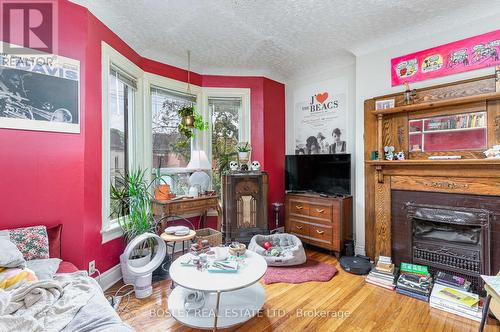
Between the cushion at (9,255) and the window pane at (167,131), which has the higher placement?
the window pane at (167,131)

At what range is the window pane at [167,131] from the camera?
10.6 ft

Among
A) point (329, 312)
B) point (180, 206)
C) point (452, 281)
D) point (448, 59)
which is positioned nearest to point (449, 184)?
point (452, 281)

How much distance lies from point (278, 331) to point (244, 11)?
2719 millimetres

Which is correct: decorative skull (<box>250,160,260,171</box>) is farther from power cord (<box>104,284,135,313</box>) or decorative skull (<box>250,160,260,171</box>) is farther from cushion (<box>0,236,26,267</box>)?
cushion (<box>0,236,26,267</box>)

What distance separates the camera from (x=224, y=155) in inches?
146

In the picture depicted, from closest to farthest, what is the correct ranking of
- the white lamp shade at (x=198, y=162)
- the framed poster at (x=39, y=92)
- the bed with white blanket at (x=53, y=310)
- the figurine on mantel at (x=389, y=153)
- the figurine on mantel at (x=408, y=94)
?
1. the bed with white blanket at (x=53, y=310)
2. the framed poster at (x=39, y=92)
3. the figurine on mantel at (x=408, y=94)
4. the figurine on mantel at (x=389, y=153)
5. the white lamp shade at (x=198, y=162)

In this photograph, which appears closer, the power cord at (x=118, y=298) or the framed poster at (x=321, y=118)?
the power cord at (x=118, y=298)

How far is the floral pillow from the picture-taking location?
163cm

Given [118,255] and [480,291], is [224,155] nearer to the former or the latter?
[118,255]

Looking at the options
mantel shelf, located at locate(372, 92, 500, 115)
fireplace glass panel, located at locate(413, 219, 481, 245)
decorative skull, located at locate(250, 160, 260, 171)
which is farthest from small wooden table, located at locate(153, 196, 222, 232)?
fireplace glass panel, located at locate(413, 219, 481, 245)

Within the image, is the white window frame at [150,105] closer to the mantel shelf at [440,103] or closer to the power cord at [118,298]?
the power cord at [118,298]

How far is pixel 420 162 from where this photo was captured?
2383 mm

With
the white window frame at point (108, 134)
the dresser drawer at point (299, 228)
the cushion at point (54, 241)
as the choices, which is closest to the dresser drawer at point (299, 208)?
the dresser drawer at point (299, 228)

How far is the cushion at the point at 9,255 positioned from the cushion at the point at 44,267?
0.08m
